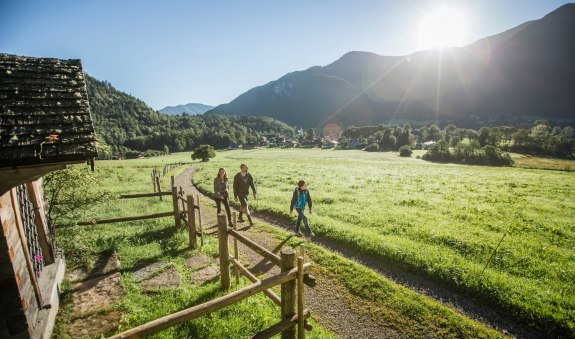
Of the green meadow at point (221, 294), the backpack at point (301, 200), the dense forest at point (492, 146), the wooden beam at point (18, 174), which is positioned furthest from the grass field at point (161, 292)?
the dense forest at point (492, 146)

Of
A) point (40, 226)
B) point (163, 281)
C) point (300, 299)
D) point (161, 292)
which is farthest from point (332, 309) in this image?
point (40, 226)

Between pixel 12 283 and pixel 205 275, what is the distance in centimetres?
440

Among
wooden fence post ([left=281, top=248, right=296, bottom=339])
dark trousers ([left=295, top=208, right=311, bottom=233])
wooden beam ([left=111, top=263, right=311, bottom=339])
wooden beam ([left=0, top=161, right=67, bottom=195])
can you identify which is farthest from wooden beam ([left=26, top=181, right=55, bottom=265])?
dark trousers ([left=295, top=208, right=311, bottom=233])

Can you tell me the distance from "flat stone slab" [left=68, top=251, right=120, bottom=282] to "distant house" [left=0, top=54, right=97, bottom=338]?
46 centimetres

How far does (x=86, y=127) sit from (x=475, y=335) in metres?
9.70

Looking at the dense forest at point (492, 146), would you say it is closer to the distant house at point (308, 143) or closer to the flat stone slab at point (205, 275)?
the distant house at point (308, 143)

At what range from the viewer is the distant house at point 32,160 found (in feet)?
14.1

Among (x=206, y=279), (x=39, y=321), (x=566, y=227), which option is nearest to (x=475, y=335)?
(x=206, y=279)

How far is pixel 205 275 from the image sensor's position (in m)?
7.96

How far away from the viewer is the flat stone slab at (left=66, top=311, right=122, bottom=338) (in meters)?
5.45

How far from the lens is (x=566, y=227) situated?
12.6 metres

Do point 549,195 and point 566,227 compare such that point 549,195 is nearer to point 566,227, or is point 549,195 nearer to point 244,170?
point 566,227

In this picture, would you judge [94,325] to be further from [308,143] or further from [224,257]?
[308,143]

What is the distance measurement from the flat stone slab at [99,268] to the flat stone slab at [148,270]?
78cm
